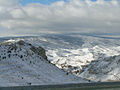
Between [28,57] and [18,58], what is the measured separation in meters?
4.98

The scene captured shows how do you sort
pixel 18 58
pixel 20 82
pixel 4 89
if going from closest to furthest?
pixel 4 89, pixel 20 82, pixel 18 58

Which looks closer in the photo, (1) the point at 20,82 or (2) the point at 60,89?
(2) the point at 60,89

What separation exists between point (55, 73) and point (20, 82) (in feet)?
67.7

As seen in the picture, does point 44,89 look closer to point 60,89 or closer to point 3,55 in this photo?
point 60,89

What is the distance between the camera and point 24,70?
348 feet

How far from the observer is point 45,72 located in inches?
4377

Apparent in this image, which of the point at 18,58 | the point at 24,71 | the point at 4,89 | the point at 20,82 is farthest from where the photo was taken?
the point at 18,58

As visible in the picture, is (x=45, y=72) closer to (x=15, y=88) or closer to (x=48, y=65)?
(x=48, y=65)

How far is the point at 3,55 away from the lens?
114250mm

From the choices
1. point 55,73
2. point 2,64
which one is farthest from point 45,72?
point 2,64

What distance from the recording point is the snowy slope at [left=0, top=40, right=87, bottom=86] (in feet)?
322

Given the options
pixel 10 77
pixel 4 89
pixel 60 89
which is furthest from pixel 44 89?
pixel 10 77

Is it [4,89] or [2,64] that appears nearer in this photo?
[4,89]

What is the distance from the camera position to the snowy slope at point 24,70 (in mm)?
98225
